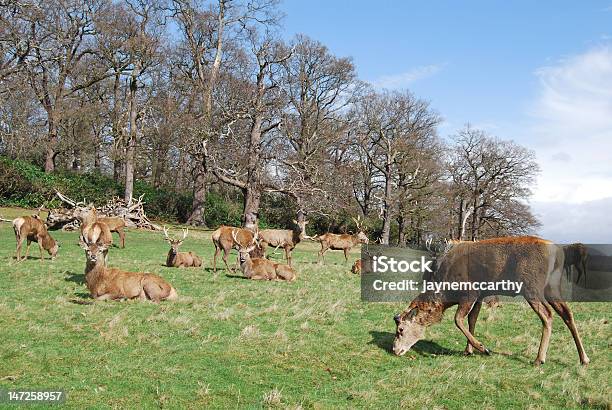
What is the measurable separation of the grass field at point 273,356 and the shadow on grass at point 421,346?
1.1 inches

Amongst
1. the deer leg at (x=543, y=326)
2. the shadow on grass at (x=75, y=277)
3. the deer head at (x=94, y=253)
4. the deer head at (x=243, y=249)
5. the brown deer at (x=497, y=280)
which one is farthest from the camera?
the deer head at (x=243, y=249)

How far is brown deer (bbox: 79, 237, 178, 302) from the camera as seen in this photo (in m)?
10.9

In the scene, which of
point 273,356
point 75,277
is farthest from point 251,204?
point 273,356

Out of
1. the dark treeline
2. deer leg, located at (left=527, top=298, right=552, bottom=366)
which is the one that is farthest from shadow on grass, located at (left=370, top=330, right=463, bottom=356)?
the dark treeline

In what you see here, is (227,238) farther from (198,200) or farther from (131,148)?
(198,200)

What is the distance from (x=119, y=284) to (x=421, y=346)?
20.2 ft

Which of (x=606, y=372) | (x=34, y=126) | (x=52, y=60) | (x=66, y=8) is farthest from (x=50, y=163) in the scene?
(x=606, y=372)

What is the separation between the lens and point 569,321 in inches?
305

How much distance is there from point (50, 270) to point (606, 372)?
13.0 m

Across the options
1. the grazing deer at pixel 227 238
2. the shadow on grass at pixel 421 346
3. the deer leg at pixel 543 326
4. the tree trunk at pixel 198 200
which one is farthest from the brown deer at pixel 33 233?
the tree trunk at pixel 198 200

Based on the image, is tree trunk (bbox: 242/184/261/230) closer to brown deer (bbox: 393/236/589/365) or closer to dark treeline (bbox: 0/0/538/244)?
dark treeline (bbox: 0/0/538/244)

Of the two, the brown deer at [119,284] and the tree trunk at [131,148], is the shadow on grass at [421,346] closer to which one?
the brown deer at [119,284]

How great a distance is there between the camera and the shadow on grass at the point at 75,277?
1296 centimetres

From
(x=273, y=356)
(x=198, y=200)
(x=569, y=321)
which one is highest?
(x=198, y=200)
